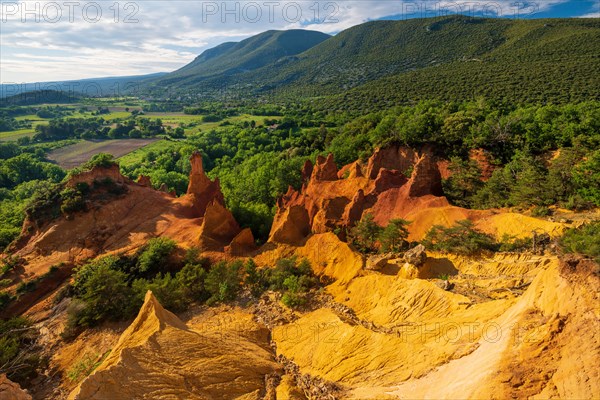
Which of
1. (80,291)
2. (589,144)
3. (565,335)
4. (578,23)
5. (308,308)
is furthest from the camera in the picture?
(578,23)

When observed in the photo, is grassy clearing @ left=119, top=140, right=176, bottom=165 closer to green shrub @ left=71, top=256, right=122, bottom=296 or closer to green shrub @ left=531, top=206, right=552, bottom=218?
green shrub @ left=71, top=256, right=122, bottom=296

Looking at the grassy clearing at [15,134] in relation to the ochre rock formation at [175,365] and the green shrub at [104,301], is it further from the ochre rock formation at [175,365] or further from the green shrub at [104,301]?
the ochre rock formation at [175,365]

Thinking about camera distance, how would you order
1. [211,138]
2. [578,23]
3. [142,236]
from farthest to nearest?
[211,138] < [578,23] < [142,236]

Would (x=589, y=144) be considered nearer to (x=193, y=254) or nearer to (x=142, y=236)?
(x=193, y=254)

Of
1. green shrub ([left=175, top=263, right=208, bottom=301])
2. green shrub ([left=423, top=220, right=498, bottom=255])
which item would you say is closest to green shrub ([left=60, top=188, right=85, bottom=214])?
green shrub ([left=175, top=263, right=208, bottom=301])

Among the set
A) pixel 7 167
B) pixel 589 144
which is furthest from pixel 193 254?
pixel 7 167

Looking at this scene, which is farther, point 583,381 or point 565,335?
point 565,335

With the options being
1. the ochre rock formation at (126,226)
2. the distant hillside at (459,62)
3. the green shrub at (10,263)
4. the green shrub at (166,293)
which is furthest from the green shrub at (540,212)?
the distant hillside at (459,62)

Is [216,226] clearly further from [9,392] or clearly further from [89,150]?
[89,150]
